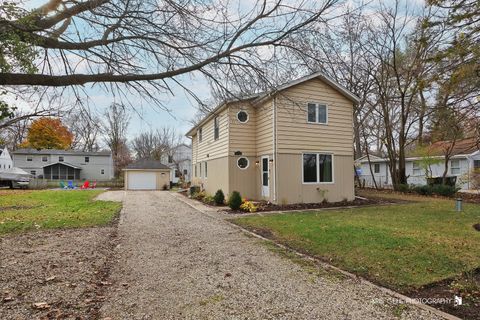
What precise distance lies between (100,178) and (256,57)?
42.6 metres

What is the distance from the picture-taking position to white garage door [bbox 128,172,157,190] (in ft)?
100

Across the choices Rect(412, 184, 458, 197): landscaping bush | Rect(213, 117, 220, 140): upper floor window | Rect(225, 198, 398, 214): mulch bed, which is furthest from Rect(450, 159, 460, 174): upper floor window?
Rect(213, 117, 220, 140): upper floor window

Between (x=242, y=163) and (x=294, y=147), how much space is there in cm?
273

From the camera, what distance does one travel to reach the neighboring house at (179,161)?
1747 inches

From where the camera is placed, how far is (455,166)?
84.3 feet

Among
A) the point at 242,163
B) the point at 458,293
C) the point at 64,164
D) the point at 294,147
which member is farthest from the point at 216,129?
the point at 64,164

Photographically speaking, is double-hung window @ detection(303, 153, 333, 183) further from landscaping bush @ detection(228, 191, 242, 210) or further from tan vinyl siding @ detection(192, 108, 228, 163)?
tan vinyl siding @ detection(192, 108, 228, 163)

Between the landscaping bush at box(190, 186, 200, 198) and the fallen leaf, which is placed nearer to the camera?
the fallen leaf

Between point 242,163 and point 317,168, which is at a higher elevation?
point 242,163

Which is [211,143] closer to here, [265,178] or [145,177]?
[265,178]

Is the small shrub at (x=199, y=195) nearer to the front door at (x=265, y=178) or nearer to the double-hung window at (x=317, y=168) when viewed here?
the front door at (x=265, y=178)

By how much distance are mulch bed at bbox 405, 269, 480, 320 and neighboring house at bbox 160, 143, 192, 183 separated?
132ft

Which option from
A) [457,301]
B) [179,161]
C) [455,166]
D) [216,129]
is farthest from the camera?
[179,161]

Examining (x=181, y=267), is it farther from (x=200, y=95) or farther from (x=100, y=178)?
(x=100, y=178)
